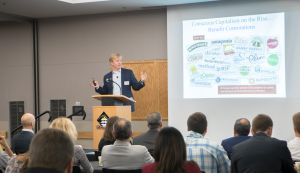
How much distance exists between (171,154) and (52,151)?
0.73m

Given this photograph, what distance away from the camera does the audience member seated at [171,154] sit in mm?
1666

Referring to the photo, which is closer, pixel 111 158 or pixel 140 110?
pixel 111 158

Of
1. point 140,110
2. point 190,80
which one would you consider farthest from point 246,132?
point 140,110

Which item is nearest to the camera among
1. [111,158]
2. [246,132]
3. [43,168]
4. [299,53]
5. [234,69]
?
[43,168]

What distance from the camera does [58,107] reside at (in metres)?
7.07

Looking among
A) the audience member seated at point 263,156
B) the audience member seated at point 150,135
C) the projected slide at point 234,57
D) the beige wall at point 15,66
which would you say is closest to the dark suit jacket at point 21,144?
the audience member seated at point 150,135

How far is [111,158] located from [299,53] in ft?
14.1

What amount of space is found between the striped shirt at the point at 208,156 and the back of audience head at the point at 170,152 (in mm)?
634

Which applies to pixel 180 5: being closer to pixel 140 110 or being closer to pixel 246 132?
pixel 140 110

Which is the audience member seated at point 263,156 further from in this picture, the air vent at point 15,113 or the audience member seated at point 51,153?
the air vent at point 15,113

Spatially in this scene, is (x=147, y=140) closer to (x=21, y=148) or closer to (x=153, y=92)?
(x=21, y=148)

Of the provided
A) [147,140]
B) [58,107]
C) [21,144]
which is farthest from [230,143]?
[58,107]

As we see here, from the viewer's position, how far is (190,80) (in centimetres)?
590

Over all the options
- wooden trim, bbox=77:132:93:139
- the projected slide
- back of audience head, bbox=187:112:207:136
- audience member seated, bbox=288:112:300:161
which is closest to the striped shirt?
back of audience head, bbox=187:112:207:136
